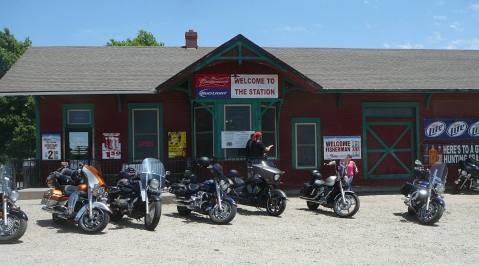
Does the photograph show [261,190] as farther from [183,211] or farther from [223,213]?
[183,211]

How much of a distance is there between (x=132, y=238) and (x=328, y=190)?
4970 millimetres

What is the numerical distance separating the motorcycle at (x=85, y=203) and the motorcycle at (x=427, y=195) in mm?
6465

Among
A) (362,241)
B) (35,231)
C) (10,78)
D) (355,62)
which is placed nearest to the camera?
(362,241)

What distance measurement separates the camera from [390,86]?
1691 cm

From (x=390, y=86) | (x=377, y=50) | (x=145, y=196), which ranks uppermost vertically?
(x=377, y=50)

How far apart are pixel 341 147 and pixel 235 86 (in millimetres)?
4083

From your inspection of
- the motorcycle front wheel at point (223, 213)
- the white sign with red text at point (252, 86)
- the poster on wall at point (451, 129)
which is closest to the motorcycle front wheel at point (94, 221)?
the motorcycle front wheel at point (223, 213)

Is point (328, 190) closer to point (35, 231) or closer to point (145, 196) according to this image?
point (145, 196)

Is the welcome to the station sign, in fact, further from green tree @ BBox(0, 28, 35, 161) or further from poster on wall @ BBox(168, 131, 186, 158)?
green tree @ BBox(0, 28, 35, 161)

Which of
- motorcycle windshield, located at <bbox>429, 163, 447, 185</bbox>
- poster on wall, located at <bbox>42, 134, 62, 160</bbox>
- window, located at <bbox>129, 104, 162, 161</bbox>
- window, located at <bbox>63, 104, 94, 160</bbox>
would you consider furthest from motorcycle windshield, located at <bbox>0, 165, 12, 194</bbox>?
motorcycle windshield, located at <bbox>429, 163, 447, 185</bbox>

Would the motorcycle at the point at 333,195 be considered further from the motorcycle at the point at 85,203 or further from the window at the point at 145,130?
the window at the point at 145,130

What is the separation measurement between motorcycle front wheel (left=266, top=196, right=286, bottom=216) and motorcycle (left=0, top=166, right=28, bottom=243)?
17.0 ft

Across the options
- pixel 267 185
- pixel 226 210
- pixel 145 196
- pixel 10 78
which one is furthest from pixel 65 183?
pixel 10 78

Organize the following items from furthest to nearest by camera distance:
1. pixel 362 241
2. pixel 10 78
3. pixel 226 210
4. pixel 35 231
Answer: pixel 10 78, pixel 226 210, pixel 35 231, pixel 362 241
